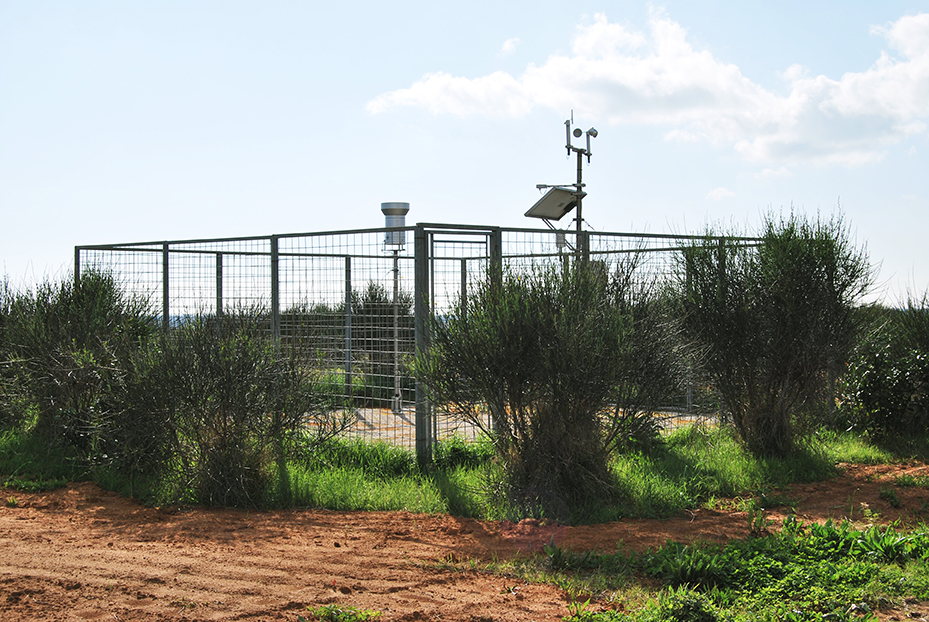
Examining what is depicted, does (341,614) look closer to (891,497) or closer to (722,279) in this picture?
(891,497)

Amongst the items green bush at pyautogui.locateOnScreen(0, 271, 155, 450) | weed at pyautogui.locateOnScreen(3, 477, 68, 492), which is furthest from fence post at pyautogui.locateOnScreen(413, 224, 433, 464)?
weed at pyautogui.locateOnScreen(3, 477, 68, 492)

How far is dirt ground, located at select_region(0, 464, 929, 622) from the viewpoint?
13.9ft

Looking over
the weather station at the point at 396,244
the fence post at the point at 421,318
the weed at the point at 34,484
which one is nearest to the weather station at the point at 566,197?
the weather station at the point at 396,244

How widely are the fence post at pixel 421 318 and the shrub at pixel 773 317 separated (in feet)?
9.60

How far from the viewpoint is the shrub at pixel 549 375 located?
5941 mm

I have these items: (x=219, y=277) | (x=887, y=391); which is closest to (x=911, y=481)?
(x=887, y=391)

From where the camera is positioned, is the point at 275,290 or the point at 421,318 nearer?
the point at 421,318

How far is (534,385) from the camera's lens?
238 inches

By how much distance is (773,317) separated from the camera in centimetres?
801

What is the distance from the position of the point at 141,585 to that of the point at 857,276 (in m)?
7.72

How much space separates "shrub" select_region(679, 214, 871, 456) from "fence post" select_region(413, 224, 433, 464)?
2926mm

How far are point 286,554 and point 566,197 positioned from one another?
904 centimetres

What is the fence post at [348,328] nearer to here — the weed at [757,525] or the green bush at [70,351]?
the green bush at [70,351]

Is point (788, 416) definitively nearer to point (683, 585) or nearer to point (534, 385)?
point (534, 385)
